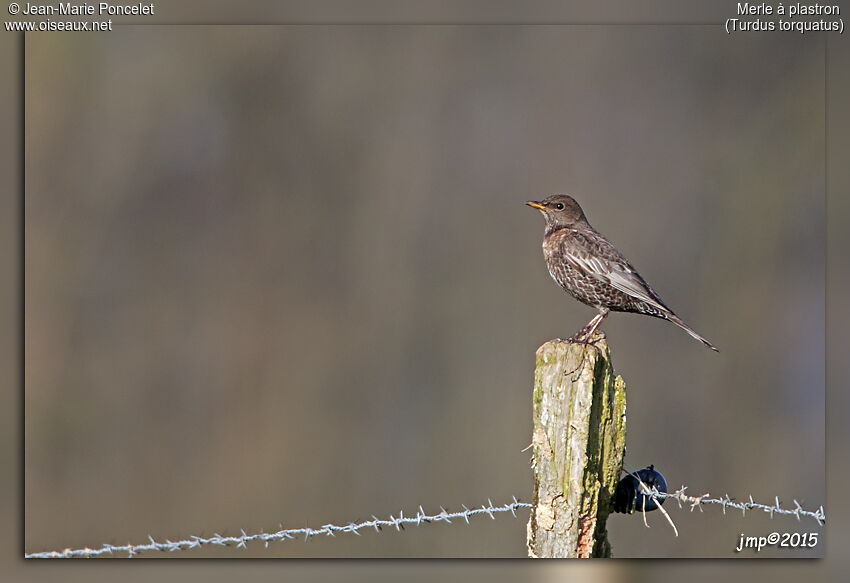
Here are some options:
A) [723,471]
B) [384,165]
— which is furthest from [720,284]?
[384,165]

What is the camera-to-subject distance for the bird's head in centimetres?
530

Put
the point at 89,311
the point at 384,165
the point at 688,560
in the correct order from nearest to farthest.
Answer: the point at 688,560 < the point at 89,311 < the point at 384,165

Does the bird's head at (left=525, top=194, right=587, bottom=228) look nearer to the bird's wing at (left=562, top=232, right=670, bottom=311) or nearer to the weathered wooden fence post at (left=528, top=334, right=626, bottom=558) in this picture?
the bird's wing at (left=562, top=232, right=670, bottom=311)

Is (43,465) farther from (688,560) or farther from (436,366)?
(688,560)

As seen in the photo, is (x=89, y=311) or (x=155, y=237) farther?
(x=155, y=237)

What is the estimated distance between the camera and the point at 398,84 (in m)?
5.93

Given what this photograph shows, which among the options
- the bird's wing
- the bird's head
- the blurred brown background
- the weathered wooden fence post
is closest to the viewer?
the weathered wooden fence post

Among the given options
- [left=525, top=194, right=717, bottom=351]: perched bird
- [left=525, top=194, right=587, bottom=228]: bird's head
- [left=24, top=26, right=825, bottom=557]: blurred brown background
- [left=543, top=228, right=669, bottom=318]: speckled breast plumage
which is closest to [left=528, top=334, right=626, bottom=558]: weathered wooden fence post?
[left=525, top=194, right=717, bottom=351]: perched bird

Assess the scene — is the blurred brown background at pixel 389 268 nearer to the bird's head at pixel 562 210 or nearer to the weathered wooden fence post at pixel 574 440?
the bird's head at pixel 562 210

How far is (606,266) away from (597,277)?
78 mm

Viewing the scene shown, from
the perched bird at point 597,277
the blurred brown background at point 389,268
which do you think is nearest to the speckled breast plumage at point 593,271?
the perched bird at point 597,277

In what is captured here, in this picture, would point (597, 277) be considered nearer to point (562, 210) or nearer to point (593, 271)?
point (593, 271)

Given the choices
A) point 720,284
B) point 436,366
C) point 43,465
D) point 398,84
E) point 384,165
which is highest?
point 398,84

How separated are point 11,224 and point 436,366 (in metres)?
2.64
